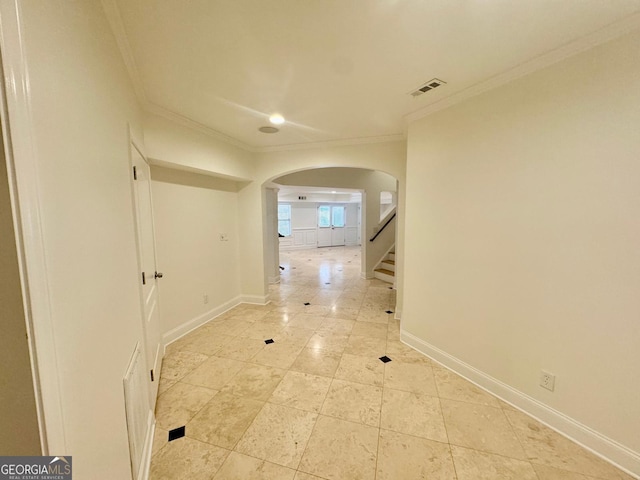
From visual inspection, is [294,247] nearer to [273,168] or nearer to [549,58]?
[273,168]

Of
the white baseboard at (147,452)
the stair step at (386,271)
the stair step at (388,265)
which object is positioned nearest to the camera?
the white baseboard at (147,452)

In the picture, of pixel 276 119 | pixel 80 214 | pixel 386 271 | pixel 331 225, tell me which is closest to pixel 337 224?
pixel 331 225

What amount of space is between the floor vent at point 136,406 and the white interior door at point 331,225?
10080 millimetres

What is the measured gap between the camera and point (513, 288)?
1926 millimetres

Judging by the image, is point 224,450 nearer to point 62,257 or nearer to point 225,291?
point 62,257

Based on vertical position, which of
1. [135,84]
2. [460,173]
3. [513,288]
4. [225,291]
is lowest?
[225,291]

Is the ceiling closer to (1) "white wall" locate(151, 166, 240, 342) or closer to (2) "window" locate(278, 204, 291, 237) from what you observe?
(1) "white wall" locate(151, 166, 240, 342)

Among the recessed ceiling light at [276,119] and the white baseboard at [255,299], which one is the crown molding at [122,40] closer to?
the recessed ceiling light at [276,119]

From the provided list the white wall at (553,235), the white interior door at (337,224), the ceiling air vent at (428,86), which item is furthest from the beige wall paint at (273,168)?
the white interior door at (337,224)

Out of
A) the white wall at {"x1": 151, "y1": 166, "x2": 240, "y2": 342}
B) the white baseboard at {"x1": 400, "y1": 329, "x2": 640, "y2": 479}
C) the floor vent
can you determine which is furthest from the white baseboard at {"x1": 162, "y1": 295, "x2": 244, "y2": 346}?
the white baseboard at {"x1": 400, "y1": 329, "x2": 640, "y2": 479}

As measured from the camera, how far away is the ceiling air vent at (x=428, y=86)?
6.59 ft

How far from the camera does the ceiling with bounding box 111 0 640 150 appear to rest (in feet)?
4.31

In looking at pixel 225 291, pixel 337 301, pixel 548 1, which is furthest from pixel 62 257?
pixel 337 301

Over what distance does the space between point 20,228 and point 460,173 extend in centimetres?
265
